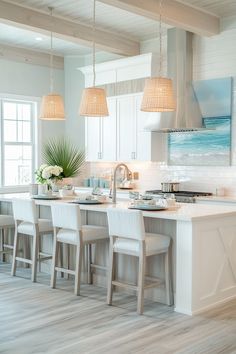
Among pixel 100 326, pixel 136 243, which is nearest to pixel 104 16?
pixel 136 243

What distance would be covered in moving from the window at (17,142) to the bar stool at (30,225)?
2.66 meters

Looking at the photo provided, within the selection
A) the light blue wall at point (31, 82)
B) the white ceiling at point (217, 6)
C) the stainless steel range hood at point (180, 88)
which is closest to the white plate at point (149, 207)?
Answer: the stainless steel range hood at point (180, 88)

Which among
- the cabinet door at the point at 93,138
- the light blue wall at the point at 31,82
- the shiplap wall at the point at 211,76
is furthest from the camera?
the cabinet door at the point at 93,138

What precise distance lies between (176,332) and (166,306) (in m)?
0.68

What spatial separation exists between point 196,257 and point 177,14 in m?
3.11

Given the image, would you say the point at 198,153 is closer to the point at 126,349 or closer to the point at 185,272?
the point at 185,272

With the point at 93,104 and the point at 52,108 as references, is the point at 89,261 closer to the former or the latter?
the point at 93,104

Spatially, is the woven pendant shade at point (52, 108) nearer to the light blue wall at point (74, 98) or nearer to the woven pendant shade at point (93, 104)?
the woven pendant shade at point (93, 104)

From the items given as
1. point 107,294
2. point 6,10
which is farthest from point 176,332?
point 6,10

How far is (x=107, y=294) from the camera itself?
15.0ft

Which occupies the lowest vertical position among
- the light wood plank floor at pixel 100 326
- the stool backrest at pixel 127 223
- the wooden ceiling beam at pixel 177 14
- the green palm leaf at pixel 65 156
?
the light wood plank floor at pixel 100 326

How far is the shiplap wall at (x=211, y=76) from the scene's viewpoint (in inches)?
259

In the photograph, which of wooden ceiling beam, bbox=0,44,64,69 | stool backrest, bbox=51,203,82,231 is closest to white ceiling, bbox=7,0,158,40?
wooden ceiling beam, bbox=0,44,64,69

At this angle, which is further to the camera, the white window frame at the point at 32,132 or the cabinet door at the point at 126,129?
the white window frame at the point at 32,132
